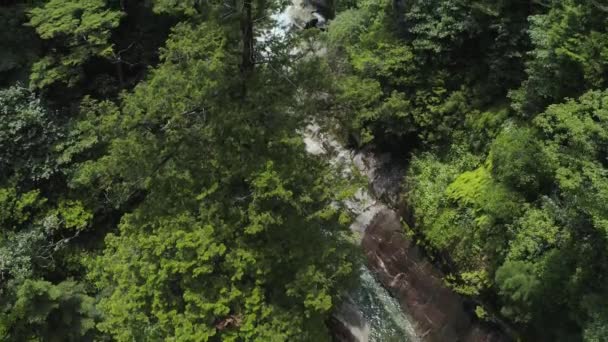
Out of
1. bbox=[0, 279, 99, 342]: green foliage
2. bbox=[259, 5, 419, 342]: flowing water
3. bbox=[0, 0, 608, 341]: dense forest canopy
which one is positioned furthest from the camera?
bbox=[259, 5, 419, 342]: flowing water

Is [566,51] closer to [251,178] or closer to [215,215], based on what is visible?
[251,178]

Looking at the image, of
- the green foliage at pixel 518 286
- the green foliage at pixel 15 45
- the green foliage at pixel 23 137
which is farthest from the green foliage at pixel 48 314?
the green foliage at pixel 518 286

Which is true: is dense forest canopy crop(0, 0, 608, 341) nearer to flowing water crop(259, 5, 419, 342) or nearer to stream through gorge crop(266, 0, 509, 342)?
stream through gorge crop(266, 0, 509, 342)

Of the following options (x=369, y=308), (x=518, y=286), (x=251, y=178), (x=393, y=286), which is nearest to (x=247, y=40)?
(x=251, y=178)

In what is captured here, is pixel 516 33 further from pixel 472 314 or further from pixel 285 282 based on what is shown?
pixel 285 282

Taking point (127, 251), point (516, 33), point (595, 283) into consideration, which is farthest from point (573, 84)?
point (127, 251)

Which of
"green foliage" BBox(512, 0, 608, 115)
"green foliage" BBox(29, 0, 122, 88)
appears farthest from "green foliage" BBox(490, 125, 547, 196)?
"green foliage" BBox(29, 0, 122, 88)

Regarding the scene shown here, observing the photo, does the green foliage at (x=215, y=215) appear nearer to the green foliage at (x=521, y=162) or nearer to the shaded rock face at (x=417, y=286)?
the shaded rock face at (x=417, y=286)
